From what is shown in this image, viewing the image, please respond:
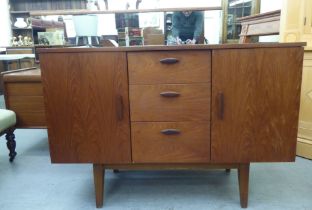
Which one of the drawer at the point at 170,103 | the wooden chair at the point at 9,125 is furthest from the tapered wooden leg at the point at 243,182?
the wooden chair at the point at 9,125

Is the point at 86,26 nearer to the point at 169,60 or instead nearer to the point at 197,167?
the point at 169,60

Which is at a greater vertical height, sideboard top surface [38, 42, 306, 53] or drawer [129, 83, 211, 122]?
sideboard top surface [38, 42, 306, 53]

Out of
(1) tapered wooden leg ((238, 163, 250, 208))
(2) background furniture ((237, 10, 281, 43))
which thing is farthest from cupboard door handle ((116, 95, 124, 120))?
(2) background furniture ((237, 10, 281, 43))

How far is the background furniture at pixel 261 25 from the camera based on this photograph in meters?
2.16

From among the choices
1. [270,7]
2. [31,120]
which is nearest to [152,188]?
[31,120]

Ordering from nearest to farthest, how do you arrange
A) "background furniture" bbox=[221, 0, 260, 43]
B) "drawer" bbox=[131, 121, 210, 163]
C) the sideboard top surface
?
1. the sideboard top surface
2. "drawer" bbox=[131, 121, 210, 163]
3. "background furniture" bbox=[221, 0, 260, 43]

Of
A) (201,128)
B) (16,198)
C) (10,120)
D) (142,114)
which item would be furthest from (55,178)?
(201,128)

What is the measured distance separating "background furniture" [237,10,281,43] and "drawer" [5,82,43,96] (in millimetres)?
1793

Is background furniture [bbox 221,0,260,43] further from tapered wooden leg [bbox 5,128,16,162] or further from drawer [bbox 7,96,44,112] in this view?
tapered wooden leg [bbox 5,128,16,162]

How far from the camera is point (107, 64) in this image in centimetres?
118

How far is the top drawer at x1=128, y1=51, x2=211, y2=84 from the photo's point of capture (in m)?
1.16

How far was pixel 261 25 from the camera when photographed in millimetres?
2348

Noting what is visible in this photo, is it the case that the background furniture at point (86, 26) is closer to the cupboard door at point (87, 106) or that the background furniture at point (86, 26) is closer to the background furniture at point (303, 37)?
the cupboard door at point (87, 106)

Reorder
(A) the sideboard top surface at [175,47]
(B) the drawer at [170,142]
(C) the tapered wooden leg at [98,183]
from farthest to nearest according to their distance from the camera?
(C) the tapered wooden leg at [98,183], (B) the drawer at [170,142], (A) the sideboard top surface at [175,47]
